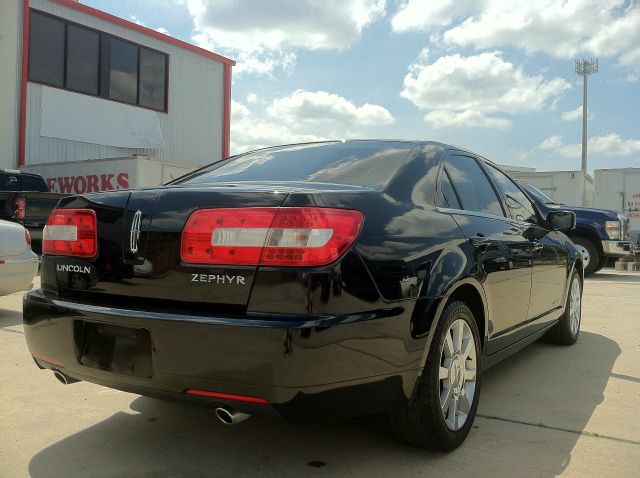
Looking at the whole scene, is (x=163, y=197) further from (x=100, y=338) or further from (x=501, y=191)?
(x=501, y=191)

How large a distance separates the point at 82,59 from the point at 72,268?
16.0m

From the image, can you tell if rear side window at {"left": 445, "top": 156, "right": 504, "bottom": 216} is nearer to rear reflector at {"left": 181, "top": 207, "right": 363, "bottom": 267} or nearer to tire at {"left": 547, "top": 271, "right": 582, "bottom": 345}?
rear reflector at {"left": 181, "top": 207, "right": 363, "bottom": 267}

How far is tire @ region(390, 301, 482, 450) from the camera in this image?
101 inches

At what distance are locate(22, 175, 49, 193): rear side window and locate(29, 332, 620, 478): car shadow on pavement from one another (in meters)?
9.64

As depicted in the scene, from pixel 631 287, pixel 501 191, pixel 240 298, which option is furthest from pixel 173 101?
pixel 240 298

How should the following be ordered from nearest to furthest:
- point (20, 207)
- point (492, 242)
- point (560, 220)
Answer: point (492, 242) < point (560, 220) < point (20, 207)

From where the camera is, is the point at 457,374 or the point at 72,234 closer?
the point at 72,234

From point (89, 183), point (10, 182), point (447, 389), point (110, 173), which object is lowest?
point (447, 389)

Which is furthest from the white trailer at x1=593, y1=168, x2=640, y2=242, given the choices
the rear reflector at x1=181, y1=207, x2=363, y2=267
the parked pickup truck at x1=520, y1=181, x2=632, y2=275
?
the rear reflector at x1=181, y1=207, x2=363, y2=267

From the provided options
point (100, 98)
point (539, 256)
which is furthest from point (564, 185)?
point (539, 256)

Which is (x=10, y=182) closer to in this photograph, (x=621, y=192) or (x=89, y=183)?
(x=89, y=183)

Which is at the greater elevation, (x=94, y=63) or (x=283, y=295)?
(x=94, y=63)

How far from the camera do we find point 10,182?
37.7ft

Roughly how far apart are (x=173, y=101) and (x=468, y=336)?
18.1 metres
